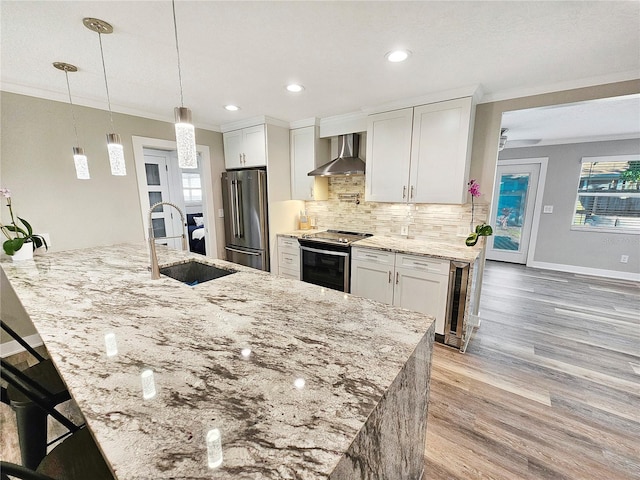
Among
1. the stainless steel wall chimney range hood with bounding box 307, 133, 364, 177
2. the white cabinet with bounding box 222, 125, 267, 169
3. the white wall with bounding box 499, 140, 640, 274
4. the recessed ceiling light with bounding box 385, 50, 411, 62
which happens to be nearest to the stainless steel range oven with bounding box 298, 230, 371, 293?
the stainless steel wall chimney range hood with bounding box 307, 133, 364, 177

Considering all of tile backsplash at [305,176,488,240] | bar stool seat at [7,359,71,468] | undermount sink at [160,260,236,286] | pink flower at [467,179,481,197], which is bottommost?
bar stool seat at [7,359,71,468]

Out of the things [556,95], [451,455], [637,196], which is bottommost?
[451,455]

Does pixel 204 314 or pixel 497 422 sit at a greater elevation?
pixel 204 314

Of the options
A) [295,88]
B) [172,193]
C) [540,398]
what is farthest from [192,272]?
[172,193]

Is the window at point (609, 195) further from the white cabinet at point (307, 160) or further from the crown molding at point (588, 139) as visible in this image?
the white cabinet at point (307, 160)

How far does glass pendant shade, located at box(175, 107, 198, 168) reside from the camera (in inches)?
52.6

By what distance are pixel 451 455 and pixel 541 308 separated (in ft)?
9.27

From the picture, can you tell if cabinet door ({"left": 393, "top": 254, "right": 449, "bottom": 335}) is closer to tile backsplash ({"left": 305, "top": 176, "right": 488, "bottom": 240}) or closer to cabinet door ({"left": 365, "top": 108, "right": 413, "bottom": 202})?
tile backsplash ({"left": 305, "top": 176, "right": 488, "bottom": 240})

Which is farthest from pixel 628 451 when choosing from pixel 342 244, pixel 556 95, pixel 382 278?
pixel 556 95

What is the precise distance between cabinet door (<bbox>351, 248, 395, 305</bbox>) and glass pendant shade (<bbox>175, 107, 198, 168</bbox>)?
77.7 inches

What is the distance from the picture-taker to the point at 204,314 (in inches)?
48.2

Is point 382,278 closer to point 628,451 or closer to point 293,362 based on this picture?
point 628,451

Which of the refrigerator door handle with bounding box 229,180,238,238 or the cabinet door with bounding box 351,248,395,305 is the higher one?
the refrigerator door handle with bounding box 229,180,238,238

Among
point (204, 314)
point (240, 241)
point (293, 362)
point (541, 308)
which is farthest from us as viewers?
point (240, 241)
